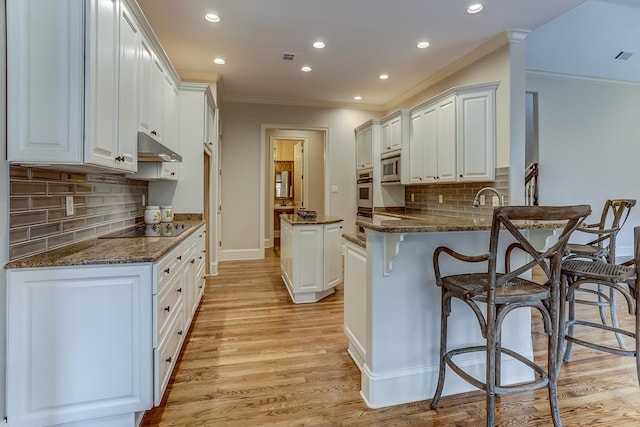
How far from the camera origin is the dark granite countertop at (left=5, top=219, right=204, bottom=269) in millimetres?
1491

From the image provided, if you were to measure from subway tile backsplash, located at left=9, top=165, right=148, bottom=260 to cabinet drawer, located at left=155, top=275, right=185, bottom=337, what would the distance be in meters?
0.66

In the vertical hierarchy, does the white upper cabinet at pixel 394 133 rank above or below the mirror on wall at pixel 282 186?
above

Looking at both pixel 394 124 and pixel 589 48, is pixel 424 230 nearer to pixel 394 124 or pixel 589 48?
pixel 394 124

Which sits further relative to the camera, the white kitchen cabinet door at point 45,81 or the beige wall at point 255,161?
the beige wall at point 255,161

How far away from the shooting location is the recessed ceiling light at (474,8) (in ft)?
9.62

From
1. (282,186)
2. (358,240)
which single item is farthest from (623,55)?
(282,186)

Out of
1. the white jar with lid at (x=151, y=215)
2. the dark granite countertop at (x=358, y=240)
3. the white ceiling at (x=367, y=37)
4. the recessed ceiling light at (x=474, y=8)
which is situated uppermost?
the white ceiling at (x=367, y=37)

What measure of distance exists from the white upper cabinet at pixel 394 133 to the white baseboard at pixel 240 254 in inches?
111

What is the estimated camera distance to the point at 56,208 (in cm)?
188

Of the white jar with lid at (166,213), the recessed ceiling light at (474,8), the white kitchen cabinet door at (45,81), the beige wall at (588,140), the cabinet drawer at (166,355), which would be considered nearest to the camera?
the white kitchen cabinet door at (45,81)

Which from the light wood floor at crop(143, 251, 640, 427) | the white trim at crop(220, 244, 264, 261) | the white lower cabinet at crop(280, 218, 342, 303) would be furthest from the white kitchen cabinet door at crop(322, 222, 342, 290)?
the white trim at crop(220, 244, 264, 261)

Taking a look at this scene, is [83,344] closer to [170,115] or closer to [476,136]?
[170,115]

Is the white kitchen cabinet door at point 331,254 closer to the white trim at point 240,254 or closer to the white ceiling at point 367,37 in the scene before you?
the white ceiling at point 367,37

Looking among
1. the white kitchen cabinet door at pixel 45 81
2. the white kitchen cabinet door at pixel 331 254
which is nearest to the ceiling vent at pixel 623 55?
the white kitchen cabinet door at pixel 331 254
